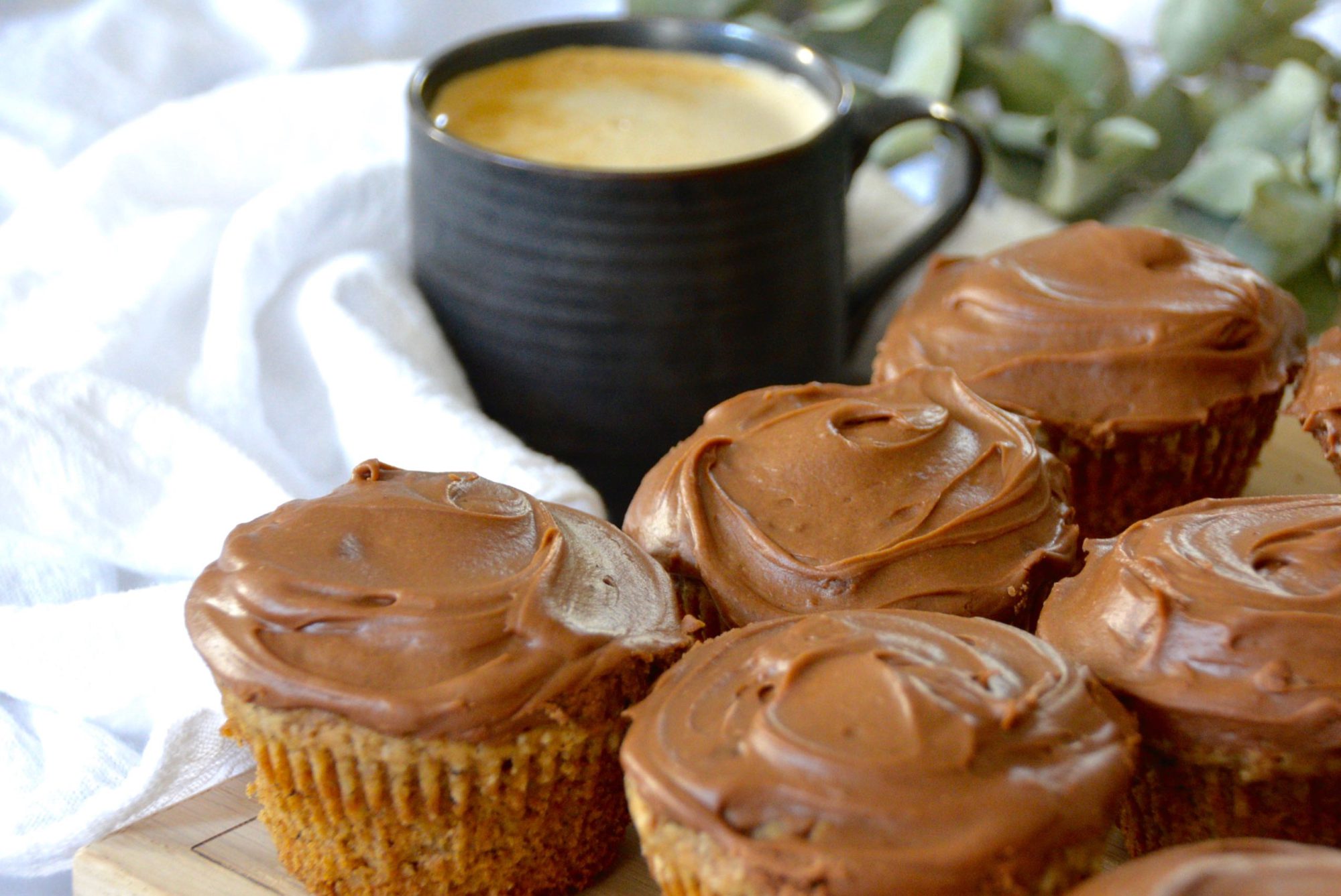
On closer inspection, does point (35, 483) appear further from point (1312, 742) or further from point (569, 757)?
point (1312, 742)

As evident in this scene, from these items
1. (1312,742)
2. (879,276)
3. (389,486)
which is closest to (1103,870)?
(1312,742)

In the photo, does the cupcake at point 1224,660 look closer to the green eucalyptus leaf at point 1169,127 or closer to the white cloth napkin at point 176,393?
the white cloth napkin at point 176,393

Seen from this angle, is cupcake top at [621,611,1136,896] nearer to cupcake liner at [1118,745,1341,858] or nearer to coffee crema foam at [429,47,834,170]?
cupcake liner at [1118,745,1341,858]

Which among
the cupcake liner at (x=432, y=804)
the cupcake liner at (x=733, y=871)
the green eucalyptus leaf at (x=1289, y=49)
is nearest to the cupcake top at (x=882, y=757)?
the cupcake liner at (x=733, y=871)

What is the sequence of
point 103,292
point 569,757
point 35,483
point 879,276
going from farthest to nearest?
point 879,276 < point 103,292 < point 35,483 < point 569,757

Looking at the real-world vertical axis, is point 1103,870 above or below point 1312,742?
below

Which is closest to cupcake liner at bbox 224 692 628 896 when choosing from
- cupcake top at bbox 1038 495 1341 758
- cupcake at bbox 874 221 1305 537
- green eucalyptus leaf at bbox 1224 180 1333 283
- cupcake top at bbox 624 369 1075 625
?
cupcake top at bbox 624 369 1075 625
